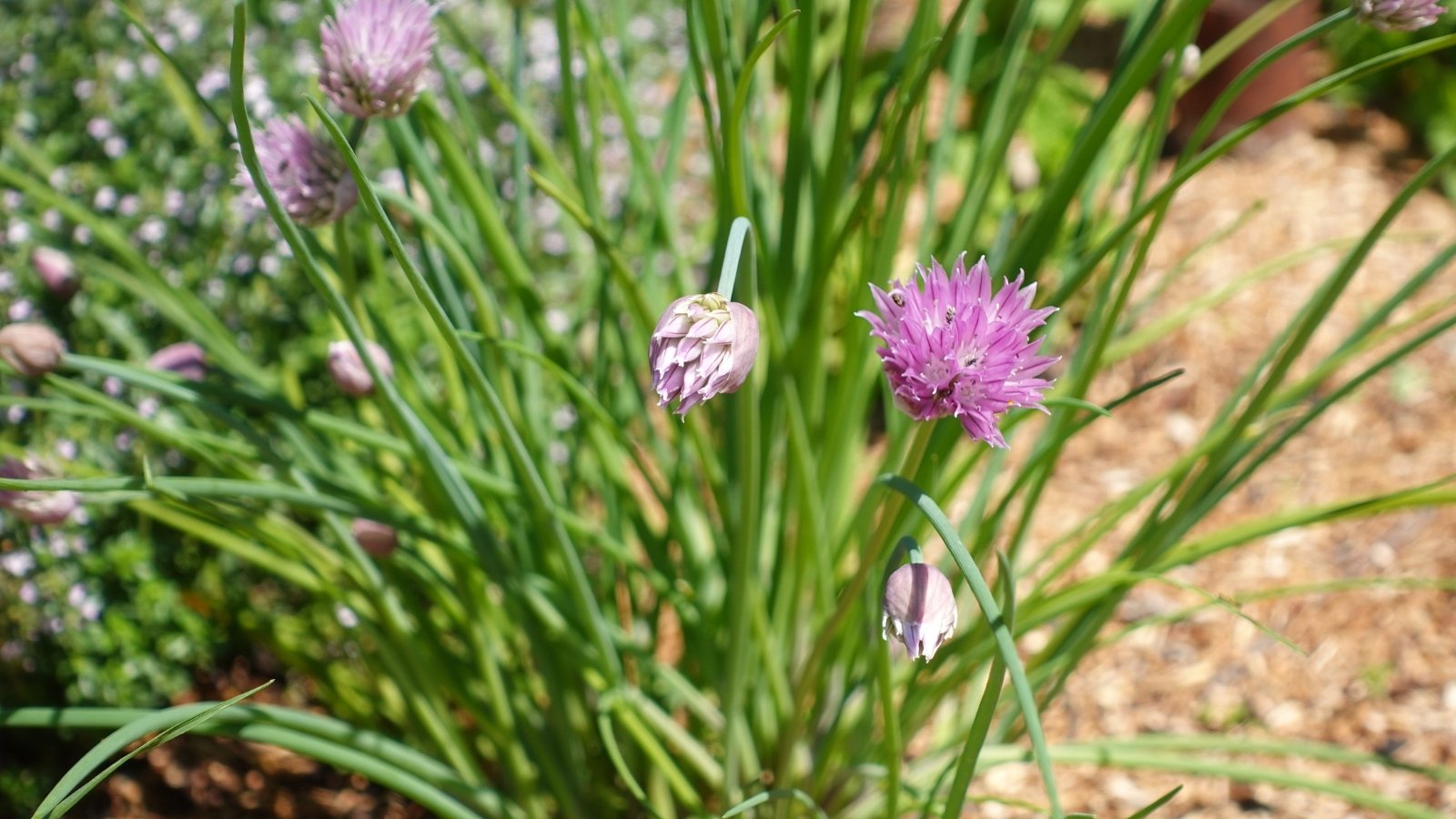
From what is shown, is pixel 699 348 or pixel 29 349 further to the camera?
pixel 29 349

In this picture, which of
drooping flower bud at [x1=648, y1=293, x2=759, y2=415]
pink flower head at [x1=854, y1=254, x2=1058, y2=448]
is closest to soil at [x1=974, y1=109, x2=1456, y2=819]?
pink flower head at [x1=854, y1=254, x2=1058, y2=448]

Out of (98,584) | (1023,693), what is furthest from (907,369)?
(98,584)

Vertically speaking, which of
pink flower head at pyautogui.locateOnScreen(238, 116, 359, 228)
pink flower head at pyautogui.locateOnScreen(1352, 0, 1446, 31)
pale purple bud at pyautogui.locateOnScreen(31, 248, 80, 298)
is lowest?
pale purple bud at pyautogui.locateOnScreen(31, 248, 80, 298)

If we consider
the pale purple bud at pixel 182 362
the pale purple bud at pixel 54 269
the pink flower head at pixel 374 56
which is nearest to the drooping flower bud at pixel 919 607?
the pink flower head at pixel 374 56

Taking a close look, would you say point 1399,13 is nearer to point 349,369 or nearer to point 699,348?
point 699,348

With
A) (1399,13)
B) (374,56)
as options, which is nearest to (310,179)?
(374,56)

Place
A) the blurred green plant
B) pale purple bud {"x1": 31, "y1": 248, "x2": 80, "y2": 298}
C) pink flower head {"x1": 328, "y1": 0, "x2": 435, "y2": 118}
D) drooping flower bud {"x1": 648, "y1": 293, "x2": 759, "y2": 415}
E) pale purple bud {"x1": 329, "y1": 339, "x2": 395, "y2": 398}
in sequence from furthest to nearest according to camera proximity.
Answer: pale purple bud {"x1": 31, "y1": 248, "x2": 80, "y2": 298}, pale purple bud {"x1": 329, "y1": 339, "x2": 395, "y2": 398}, the blurred green plant, pink flower head {"x1": 328, "y1": 0, "x2": 435, "y2": 118}, drooping flower bud {"x1": 648, "y1": 293, "x2": 759, "y2": 415}

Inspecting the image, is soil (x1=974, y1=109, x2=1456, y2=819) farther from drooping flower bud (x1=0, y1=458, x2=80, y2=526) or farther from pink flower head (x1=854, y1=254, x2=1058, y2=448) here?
drooping flower bud (x1=0, y1=458, x2=80, y2=526)
